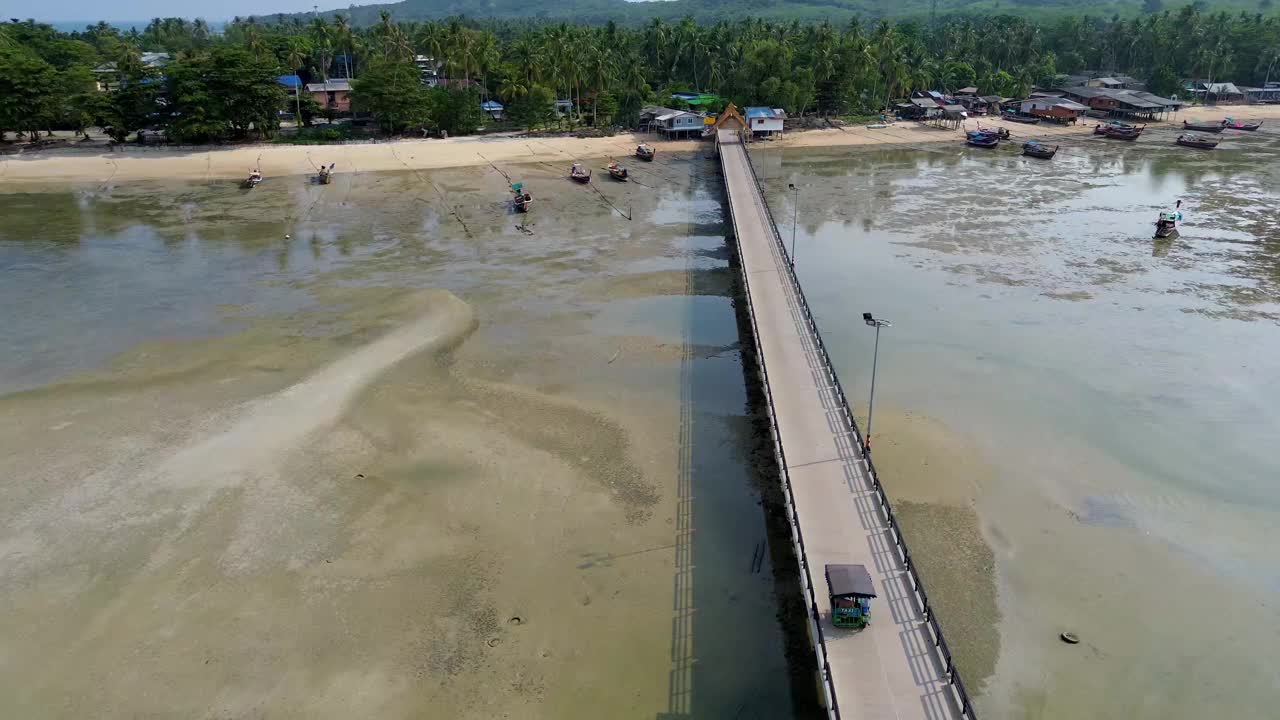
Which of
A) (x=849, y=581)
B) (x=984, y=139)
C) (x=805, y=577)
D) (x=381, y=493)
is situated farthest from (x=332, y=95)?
(x=849, y=581)

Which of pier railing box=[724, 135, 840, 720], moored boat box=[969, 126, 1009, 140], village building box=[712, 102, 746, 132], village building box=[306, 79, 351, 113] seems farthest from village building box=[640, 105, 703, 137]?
pier railing box=[724, 135, 840, 720]

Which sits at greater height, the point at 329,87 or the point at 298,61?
the point at 298,61

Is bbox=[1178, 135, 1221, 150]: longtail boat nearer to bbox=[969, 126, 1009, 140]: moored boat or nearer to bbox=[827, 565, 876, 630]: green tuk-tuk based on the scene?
bbox=[969, 126, 1009, 140]: moored boat

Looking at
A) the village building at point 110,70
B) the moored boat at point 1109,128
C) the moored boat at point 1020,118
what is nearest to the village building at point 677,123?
the moored boat at point 1020,118

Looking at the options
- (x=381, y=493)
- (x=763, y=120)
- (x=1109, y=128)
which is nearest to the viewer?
(x=381, y=493)

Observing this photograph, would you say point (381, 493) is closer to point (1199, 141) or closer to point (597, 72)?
point (597, 72)

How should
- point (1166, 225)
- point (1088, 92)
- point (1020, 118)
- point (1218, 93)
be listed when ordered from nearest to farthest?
point (1166, 225)
point (1020, 118)
point (1088, 92)
point (1218, 93)

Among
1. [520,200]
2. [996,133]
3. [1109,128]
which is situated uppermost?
[1109,128]

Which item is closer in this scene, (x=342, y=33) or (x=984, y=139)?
(x=984, y=139)
